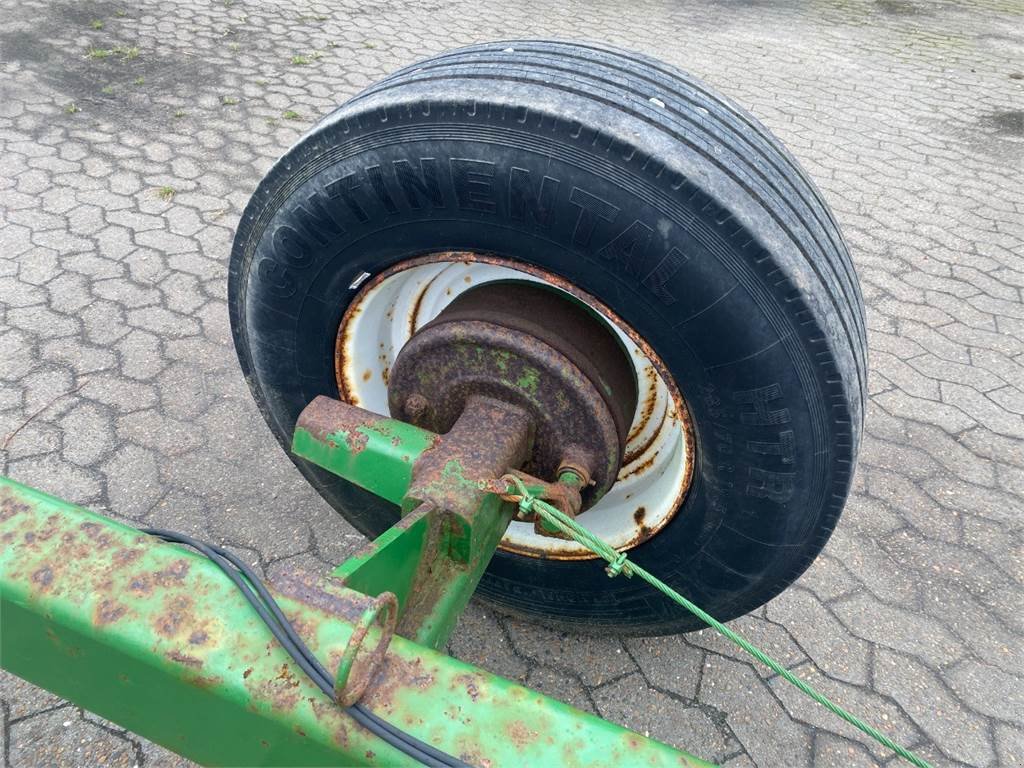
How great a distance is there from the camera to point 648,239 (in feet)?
4.12

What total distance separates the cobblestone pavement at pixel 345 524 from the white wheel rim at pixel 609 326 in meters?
0.43

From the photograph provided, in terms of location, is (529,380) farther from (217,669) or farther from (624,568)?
(217,669)

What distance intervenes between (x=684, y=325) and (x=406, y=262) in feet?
1.82

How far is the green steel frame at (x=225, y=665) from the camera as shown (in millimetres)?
837

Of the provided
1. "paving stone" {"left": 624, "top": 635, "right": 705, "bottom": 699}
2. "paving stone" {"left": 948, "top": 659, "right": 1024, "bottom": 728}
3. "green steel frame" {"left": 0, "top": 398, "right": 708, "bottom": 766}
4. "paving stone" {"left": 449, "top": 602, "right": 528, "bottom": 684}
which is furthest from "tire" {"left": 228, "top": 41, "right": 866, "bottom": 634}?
"paving stone" {"left": 948, "top": 659, "right": 1024, "bottom": 728}

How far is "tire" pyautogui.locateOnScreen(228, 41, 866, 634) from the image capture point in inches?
49.4

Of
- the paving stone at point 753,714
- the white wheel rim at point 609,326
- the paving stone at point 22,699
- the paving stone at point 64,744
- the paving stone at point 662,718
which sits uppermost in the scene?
the white wheel rim at point 609,326

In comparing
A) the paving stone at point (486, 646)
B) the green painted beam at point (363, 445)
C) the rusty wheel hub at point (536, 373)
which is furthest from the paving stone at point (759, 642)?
the green painted beam at point (363, 445)

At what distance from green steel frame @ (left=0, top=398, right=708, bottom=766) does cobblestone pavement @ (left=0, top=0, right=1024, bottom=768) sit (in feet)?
3.00

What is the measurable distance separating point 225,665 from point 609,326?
1.00 meters

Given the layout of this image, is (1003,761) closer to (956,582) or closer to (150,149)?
(956,582)

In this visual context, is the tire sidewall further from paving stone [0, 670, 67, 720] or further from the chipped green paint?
paving stone [0, 670, 67, 720]

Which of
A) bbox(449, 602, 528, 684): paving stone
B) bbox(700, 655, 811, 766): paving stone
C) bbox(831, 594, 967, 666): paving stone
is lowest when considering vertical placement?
bbox(449, 602, 528, 684): paving stone

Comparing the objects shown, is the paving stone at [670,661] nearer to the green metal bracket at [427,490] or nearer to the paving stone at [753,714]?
the paving stone at [753,714]
